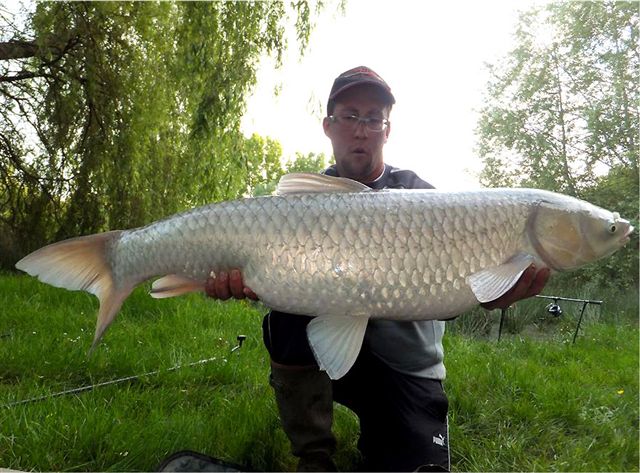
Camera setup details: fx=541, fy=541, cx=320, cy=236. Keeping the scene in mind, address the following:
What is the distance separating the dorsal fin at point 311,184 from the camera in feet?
4.65

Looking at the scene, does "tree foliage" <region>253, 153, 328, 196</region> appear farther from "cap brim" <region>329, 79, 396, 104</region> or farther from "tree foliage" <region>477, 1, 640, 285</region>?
"cap brim" <region>329, 79, 396, 104</region>

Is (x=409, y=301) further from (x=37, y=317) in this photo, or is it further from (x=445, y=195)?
(x=37, y=317)

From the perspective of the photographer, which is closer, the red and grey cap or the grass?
the grass

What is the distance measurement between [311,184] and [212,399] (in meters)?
1.00

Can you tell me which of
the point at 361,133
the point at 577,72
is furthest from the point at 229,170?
the point at 577,72

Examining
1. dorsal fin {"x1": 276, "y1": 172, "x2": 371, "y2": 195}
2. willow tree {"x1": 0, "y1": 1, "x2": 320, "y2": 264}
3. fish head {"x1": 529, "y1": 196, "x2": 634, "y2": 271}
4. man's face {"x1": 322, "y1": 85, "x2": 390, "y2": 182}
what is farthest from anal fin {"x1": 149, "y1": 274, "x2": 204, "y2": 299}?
willow tree {"x1": 0, "y1": 1, "x2": 320, "y2": 264}

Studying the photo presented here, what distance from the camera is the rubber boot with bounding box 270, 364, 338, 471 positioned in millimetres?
1620

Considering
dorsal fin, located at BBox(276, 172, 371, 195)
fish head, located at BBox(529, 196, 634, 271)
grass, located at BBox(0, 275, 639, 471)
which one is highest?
dorsal fin, located at BBox(276, 172, 371, 195)

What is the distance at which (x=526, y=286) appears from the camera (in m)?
1.40

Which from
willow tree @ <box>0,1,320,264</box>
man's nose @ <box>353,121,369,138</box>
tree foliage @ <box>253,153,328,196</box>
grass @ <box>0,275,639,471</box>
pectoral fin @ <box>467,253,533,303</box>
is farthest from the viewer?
tree foliage @ <box>253,153,328,196</box>

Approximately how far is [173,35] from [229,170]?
117 cm

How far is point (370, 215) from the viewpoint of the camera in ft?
4.41

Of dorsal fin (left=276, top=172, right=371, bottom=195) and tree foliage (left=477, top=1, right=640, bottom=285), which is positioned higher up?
tree foliage (left=477, top=1, right=640, bottom=285)

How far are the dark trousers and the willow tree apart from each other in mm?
2868
